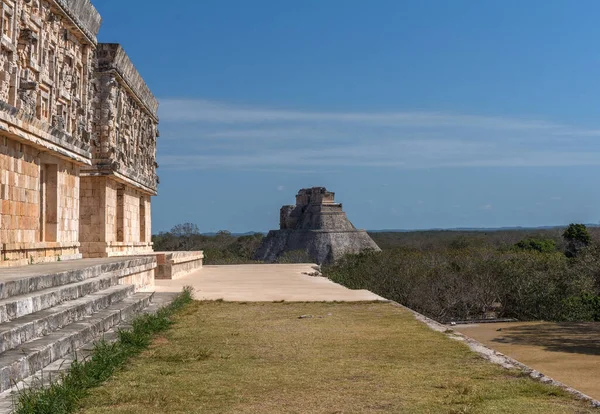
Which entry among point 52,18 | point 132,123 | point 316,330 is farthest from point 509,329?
point 132,123

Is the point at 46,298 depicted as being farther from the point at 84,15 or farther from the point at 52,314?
the point at 84,15

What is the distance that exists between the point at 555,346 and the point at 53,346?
7.25 metres

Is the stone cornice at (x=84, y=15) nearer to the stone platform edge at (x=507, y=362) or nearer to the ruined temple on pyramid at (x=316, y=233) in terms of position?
the stone platform edge at (x=507, y=362)

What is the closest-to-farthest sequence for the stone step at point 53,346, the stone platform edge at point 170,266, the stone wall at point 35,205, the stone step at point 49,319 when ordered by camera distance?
the stone step at point 53,346 < the stone step at point 49,319 < the stone wall at point 35,205 < the stone platform edge at point 170,266

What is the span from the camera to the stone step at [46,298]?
16.0 feet

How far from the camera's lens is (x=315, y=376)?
500cm

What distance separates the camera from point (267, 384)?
15.5 feet

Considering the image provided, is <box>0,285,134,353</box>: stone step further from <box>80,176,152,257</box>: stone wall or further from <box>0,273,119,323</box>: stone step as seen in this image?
<box>80,176,152,257</box>: stone wall

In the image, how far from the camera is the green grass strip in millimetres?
3615

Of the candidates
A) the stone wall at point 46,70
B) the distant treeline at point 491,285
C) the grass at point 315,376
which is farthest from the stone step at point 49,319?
the distant treeline at point 491,285

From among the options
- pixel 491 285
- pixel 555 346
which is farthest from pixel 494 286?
pixel 555 346

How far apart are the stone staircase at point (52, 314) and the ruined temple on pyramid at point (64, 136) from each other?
2.11 meters

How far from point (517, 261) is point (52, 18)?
50.4 ft

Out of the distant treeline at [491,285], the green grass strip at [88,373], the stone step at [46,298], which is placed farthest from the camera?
the distant treeline at [491,285]
